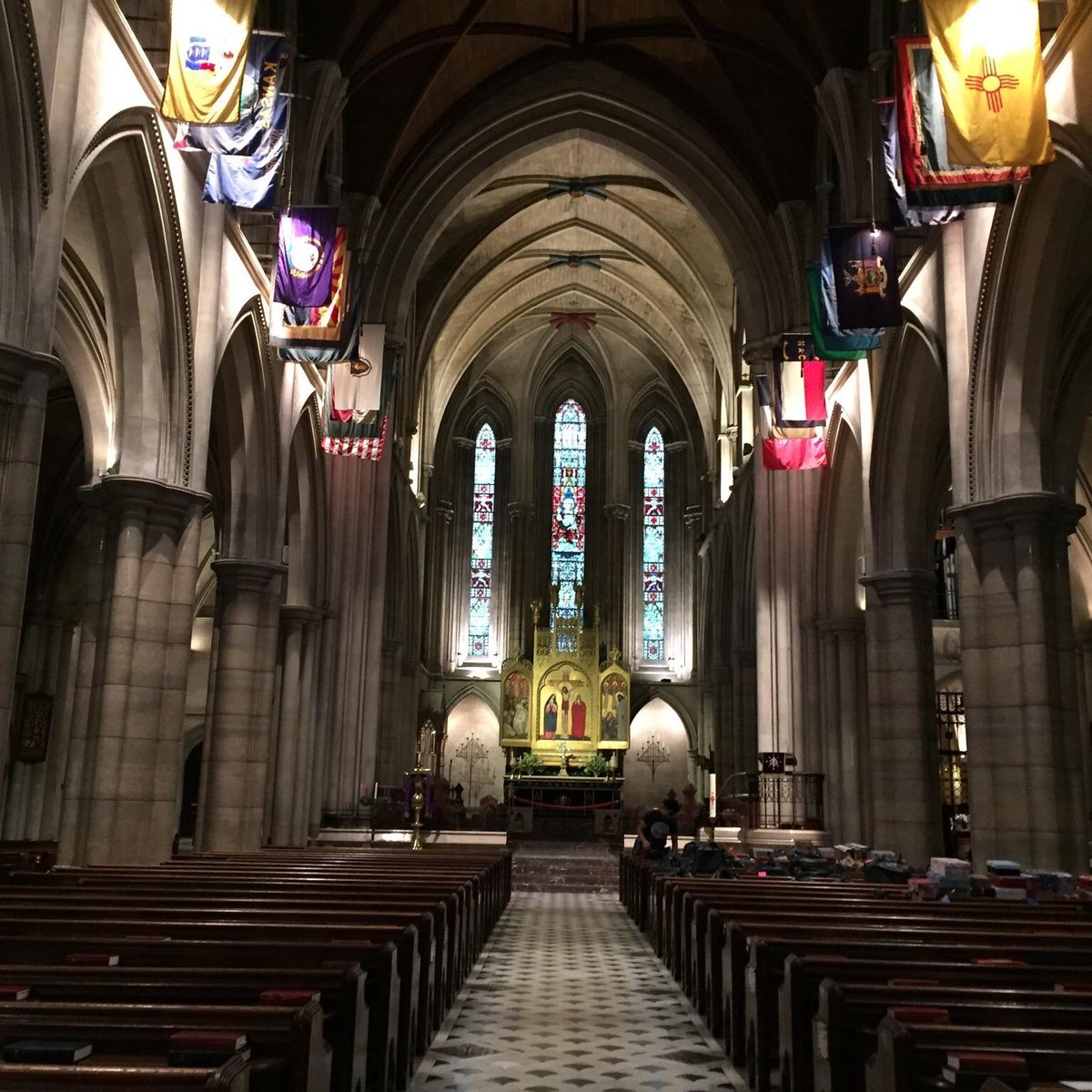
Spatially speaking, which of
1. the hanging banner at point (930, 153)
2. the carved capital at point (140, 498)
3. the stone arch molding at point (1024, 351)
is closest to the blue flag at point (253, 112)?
the carved capital at point (140, 498)

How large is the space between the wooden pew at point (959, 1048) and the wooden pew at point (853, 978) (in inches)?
49.9

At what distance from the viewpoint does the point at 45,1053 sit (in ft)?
10.8

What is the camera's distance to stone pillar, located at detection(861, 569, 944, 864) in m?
16.1

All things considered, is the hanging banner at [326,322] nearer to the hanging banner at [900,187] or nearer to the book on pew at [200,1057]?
the hanging banner at [900,187]

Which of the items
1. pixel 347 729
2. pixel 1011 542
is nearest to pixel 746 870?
pixel 1011 542

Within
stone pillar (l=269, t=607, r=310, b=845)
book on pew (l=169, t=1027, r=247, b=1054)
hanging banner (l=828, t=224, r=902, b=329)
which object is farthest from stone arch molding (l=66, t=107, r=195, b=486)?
book on pew (l=169, t=1027, r=247, b=1054)

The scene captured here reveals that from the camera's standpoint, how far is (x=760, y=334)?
23500 millimetres

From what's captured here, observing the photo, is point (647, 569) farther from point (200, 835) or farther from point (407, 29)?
point (200, 835)

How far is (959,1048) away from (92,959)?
3.68 metres

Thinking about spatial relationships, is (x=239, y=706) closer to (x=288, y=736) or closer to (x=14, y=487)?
(x=288, y=736)

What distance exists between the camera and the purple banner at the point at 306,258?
1435 centimetres

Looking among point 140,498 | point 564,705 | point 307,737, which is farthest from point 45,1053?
point 564,705

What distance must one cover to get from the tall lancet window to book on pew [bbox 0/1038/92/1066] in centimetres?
3665

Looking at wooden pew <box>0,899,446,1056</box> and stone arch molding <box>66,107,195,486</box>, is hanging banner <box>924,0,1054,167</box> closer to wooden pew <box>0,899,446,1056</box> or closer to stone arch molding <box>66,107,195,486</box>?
wooden pew <box>0,899,446,1056</box>
